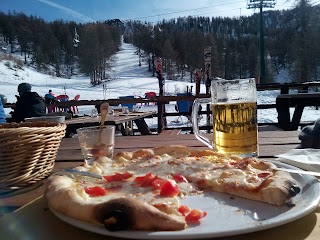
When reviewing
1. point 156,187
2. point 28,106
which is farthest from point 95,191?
point 28,106

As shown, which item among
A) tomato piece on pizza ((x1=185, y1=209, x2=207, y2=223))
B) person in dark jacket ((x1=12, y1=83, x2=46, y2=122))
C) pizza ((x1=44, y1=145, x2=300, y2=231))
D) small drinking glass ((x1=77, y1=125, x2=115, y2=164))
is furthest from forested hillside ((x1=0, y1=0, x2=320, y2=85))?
tomato piece on pizza ((x1=185, y1=209, x2=207, y2=223))

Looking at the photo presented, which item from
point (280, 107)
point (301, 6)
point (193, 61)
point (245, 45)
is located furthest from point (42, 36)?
point (280, 107)

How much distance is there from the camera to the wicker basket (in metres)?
0.88

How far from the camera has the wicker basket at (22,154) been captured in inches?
34.6

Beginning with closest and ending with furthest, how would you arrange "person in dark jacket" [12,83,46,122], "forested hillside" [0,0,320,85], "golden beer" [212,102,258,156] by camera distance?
"golden beer" [212,102,258,156] → "person in dark jacket" [12,83,46,122] → "forested hillside" [0,0,320,85]

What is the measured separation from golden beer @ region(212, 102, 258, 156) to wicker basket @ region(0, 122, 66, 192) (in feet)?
1.86

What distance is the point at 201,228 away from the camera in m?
0.52

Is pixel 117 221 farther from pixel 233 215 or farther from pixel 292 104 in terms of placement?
pixel 292 104

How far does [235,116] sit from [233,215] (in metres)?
0.60

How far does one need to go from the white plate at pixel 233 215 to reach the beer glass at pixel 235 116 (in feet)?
1.23

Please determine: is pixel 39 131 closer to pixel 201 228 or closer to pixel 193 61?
pixel 201 228

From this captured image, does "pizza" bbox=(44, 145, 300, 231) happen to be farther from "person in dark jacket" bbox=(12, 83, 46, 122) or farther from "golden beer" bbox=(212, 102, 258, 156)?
"person in dark jacket" bbox=(12, 83, 46, 122)

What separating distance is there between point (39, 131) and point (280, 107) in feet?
15.0

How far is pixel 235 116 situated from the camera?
1.17 meters
